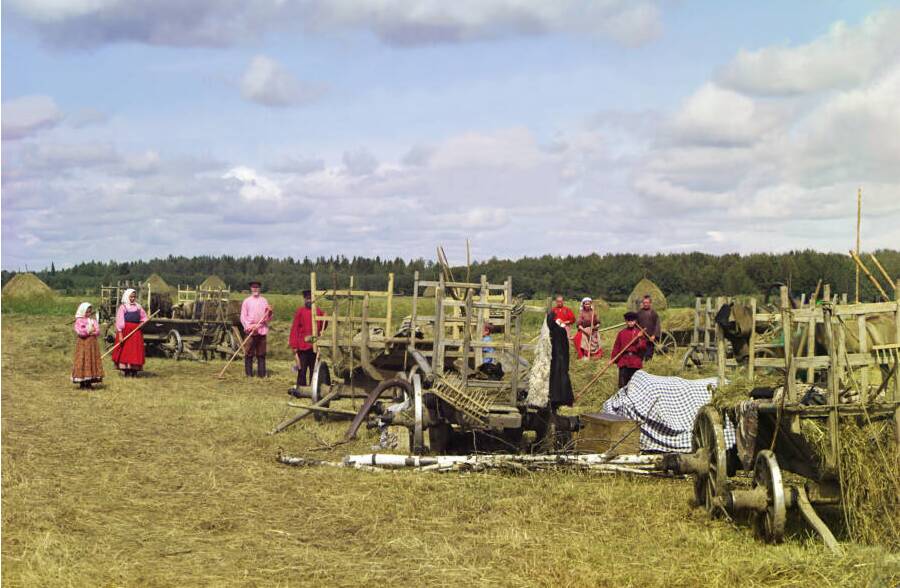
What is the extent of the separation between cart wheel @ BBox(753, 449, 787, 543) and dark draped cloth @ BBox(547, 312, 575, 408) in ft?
11.1

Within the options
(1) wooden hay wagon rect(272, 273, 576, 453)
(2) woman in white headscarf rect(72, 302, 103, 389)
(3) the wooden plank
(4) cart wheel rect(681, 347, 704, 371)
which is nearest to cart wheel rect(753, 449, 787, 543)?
(3) the wooden plank

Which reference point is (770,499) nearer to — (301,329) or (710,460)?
(710,460)

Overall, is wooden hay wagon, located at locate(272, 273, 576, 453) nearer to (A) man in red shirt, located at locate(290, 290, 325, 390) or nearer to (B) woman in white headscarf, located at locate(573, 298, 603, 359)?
(A) man in red shirt, located at locate(290, 290, 325, 390)

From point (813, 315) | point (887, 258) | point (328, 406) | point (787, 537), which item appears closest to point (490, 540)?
point (787, 537)

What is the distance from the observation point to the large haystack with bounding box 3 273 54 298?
169 feet

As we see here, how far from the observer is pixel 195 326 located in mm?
24516

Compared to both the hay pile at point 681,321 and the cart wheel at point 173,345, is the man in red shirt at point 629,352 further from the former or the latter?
the hay pile at point 681,321

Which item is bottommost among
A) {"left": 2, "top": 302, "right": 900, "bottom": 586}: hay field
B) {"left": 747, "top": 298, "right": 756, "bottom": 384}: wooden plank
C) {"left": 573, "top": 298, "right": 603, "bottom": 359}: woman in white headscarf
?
{"left": 2, "top": 302, "right": 900, "bottom": 586}: hay field

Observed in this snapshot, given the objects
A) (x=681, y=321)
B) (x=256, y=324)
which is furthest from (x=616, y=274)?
(x=256, y=324)

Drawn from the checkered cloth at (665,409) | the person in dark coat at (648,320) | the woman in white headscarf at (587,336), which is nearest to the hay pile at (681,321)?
the woman in white headscarf at (587,336)

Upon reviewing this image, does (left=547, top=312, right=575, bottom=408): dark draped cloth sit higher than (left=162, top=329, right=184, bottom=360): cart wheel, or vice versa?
(left=547, top=312, right=575, bottom=408): dark draped cloth

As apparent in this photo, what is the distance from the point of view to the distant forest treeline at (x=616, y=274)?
144ft

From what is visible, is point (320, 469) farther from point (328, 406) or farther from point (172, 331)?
point (172, 331)

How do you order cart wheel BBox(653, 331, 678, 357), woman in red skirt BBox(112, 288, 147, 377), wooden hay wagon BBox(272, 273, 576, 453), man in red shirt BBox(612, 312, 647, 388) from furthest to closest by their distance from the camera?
1. cart wheel BBox(653, 331, 678, 357)
2. woman in red skirt BBox(112, 288, 147, 377)
3. man in red shirt BBox(612, 312, 647, 388)
4. wooden hay wagon BBox(272, 273, 576, 453)
